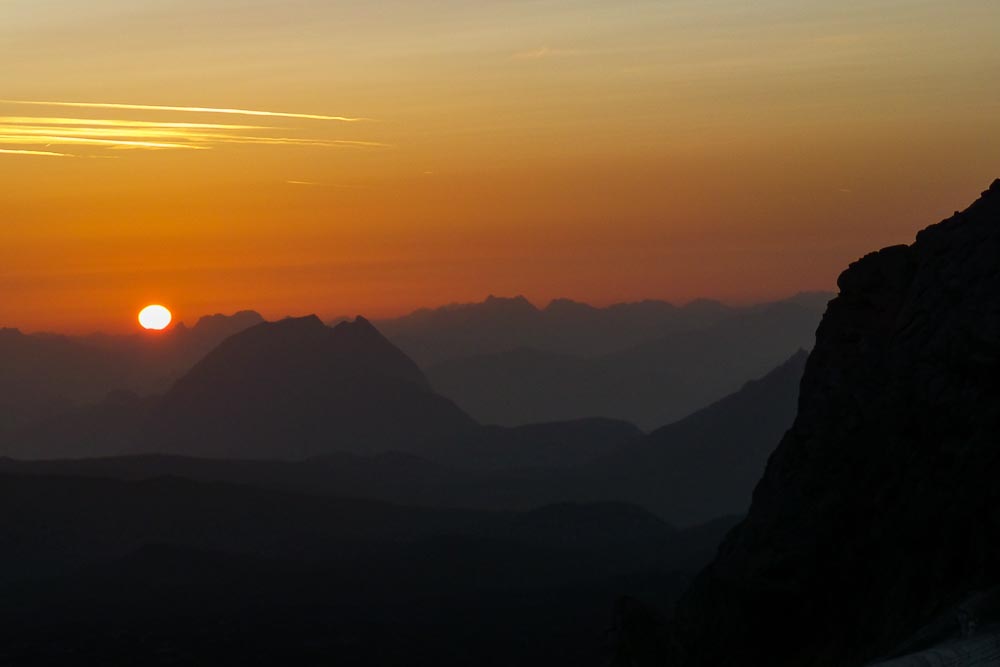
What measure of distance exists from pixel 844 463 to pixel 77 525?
513 feet

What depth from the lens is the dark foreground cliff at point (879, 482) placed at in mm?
34844

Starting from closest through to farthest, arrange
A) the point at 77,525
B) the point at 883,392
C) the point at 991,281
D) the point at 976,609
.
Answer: the point at 976,609 → the point at 991,281 → the point at 883,392 → the point at 77,525

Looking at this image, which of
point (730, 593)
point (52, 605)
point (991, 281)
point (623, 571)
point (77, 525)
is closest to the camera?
point (991, 281)

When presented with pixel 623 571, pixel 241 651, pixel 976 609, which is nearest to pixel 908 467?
pixel 976 609

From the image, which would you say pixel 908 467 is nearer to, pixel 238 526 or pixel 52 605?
pixel 52 605

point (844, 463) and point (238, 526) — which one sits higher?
point (238, 526)

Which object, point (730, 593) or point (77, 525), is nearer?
point (730, 593)

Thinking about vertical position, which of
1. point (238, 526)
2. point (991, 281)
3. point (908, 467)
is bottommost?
point (908, 467)

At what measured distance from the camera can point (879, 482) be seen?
39656 millimetres

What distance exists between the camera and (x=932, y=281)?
40812 millimetres

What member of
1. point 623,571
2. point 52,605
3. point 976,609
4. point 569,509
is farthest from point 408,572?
point 976,609

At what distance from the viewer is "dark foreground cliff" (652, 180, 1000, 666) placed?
34.8 m

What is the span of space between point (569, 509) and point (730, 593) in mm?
147912

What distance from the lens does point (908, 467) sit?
38.2m
